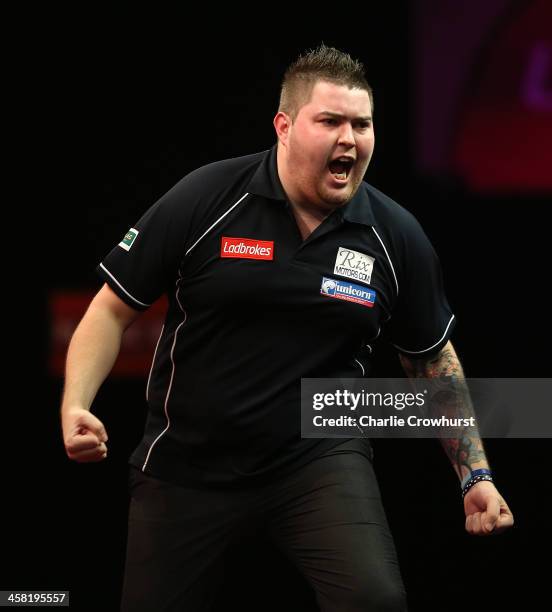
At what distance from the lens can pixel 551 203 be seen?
14.5 feet

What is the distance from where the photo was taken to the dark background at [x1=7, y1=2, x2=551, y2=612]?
14.7 ft

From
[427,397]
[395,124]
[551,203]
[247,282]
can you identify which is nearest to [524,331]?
[551,203]

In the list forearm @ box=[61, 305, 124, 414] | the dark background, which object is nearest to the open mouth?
forearm @ box=[61, 305, 124, 414]

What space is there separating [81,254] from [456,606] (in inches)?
83.5

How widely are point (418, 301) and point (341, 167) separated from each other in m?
0.43

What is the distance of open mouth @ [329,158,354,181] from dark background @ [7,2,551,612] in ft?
5.43

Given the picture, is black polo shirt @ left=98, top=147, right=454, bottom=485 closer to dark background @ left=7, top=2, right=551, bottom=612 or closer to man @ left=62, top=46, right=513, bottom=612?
man @ left=62, top=46, right=513, bottom=612

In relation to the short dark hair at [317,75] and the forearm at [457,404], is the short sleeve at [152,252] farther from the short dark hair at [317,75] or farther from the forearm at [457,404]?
the forearm at [457,404]

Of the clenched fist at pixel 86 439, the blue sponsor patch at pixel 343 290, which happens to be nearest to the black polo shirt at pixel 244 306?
the blue sponsor patch at pixel 343 290

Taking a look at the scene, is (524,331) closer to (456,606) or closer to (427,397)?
(456,606)

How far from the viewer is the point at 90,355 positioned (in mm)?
2773

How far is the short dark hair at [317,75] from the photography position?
9.25 feet

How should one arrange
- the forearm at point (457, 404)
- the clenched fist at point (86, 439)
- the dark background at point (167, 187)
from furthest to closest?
the dark background at point (167, 187), the forearm at point (457, 404), the clenched fist at point (86, 439)

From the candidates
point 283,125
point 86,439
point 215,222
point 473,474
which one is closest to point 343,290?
point 215,222
